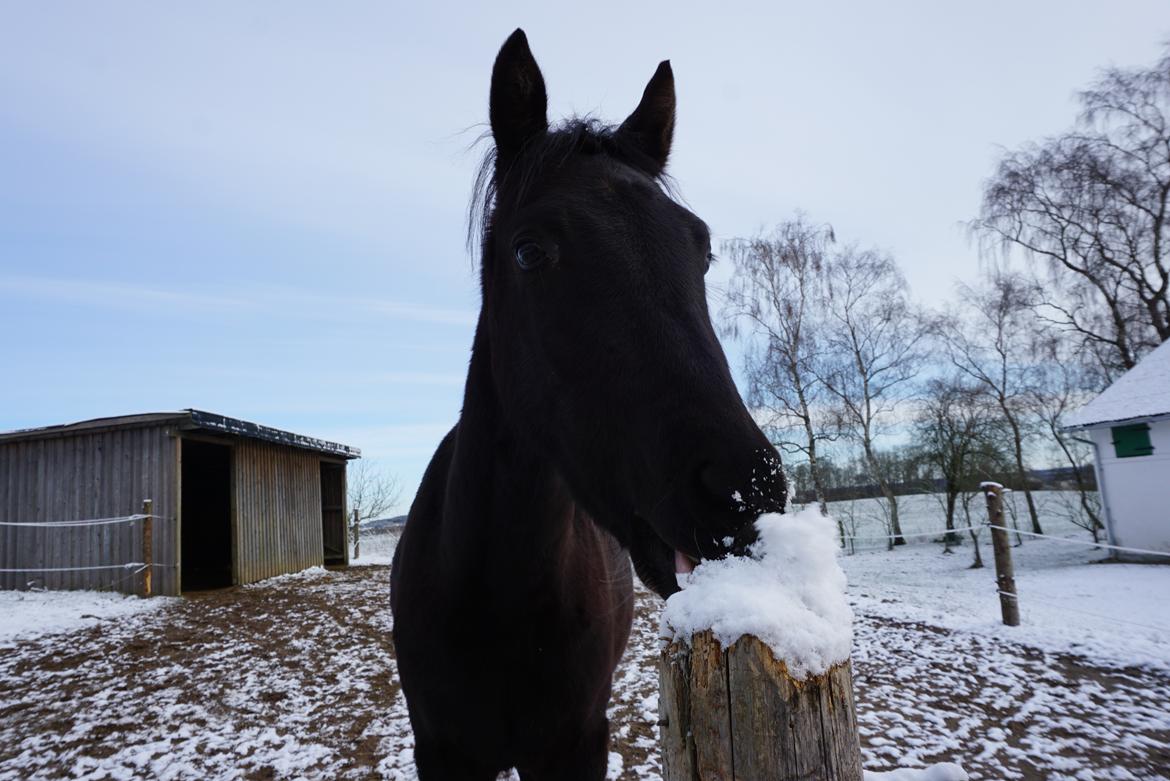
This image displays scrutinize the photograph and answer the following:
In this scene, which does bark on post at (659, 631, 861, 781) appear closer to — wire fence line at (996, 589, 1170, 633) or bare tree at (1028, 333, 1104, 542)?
wire fence line at (996, 589, 1170, 633)

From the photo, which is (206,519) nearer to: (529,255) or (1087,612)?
(529,255)

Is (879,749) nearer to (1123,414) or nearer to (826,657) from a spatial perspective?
(826,657)

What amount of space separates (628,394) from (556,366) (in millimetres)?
320

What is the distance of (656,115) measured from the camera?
2182 millimetres

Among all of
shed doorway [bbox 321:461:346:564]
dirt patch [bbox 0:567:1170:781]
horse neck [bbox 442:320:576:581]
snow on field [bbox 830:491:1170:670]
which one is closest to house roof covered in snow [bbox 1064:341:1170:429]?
snow on field [bbox 830:491:1170:670]

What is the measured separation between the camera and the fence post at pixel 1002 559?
7.36m

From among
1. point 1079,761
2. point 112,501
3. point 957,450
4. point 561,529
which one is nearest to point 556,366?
point 561,529

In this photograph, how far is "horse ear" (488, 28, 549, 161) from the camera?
1.90 m

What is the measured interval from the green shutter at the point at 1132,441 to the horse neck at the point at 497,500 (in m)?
17.0

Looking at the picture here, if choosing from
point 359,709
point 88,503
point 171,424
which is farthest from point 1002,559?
point 88,503

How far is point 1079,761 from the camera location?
4020 millimetres

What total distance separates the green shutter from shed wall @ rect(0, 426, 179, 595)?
20.3 m

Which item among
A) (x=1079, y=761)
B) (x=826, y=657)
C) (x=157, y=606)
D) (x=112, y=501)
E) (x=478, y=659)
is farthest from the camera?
(x=112, y=501)

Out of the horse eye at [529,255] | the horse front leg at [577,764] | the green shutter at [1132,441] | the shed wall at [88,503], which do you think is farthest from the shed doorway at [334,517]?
the green shutter at [1132,441]
